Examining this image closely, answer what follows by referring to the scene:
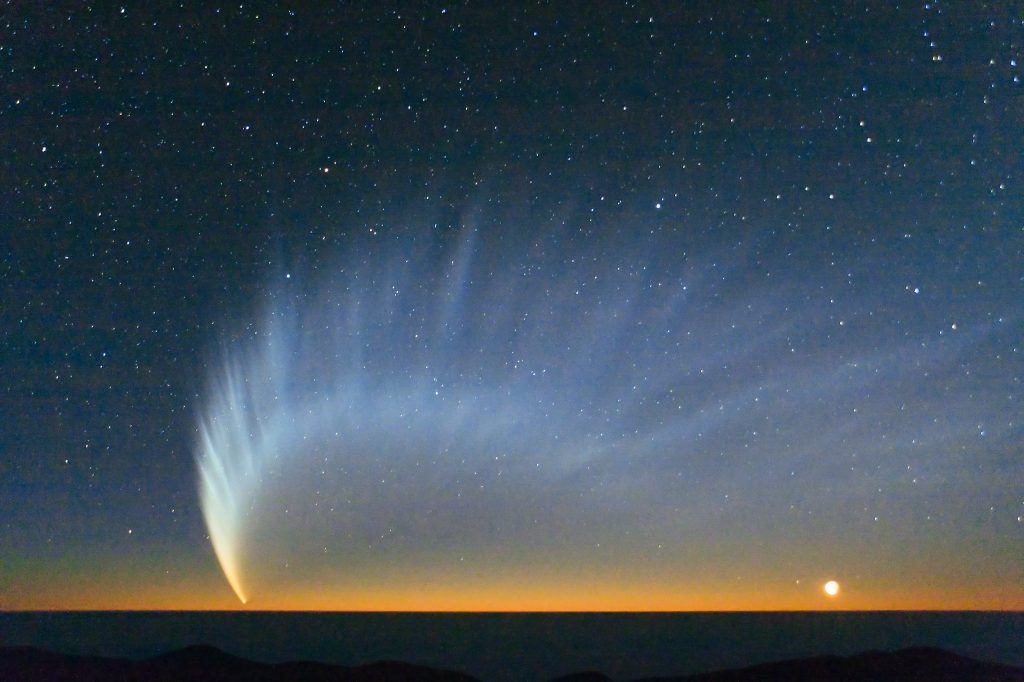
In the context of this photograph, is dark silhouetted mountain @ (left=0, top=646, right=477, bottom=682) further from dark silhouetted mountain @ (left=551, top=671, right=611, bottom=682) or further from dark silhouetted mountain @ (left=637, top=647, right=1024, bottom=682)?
dark silhouetted mountain @ (left=637, top=647, right=1024, bottom=682)

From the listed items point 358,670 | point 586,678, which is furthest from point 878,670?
point 358,670

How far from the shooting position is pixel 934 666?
1506 cm

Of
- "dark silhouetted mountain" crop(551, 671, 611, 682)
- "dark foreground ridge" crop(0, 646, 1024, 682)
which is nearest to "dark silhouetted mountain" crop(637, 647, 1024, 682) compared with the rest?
"dark foreground ridge" crop(0, 646, 1024, 682)

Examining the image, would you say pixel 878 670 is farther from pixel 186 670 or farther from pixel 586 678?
pixel 186 670

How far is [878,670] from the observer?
14828 millimetres

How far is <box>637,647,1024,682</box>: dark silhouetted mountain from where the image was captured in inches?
548

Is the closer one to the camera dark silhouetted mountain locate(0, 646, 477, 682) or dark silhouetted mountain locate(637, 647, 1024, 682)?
dark silhouetted mountain locate(0, 646, 477, 682)

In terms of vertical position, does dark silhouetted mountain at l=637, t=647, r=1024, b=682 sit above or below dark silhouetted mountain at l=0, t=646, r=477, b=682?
below

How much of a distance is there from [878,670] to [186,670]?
11.8m

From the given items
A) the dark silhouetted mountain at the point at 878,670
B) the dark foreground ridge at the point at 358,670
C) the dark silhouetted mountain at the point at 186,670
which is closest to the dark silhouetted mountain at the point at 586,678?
the dark foreground ridge at the point at 358,670

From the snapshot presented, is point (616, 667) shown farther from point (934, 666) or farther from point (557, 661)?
point (934, 666)

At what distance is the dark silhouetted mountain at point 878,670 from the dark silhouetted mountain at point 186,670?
441cm

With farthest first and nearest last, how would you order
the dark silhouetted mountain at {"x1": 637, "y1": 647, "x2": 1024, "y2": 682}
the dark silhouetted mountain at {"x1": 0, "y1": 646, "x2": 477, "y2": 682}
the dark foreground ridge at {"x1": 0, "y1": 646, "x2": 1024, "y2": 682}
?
the dark silhouetted mountain at {"x1": 637, "y1": 647, "x2": 1024, "y2": 682} < the dark foreground ridge at {"x1": 0, "y1": 646, "x2": 1024, "y2": 682} < the dark silhouetted mountain at {"x1": 0, "y1": 646, "x2": 477, "y2": 682}

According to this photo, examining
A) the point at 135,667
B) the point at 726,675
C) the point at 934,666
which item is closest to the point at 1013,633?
the point at 934,666
